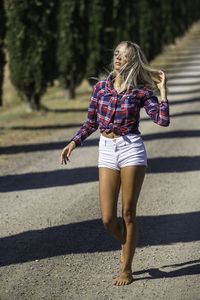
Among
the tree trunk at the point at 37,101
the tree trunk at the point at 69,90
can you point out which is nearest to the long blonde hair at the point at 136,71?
the tree trunk at the point at 37,101

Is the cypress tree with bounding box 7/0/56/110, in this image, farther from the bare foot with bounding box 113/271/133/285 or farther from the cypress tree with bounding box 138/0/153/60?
the cypress tree with bounding box 138/0/153/60

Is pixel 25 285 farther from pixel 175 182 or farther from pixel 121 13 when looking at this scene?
pixel 121 13

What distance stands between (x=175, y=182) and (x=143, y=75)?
14.0ft

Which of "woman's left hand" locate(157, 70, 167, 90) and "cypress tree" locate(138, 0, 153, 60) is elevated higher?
"woman's left hand" locate(157, 70, 167, 90)

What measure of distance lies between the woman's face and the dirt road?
6.32 ft

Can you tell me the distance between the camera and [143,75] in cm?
507

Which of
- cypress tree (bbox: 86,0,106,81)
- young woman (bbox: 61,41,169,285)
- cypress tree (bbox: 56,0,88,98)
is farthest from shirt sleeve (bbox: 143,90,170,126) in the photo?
cypress tree (bbox: 86,0,106,81)

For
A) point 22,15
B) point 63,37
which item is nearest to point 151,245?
point 22,15

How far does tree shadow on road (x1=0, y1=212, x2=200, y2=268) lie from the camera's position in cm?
612

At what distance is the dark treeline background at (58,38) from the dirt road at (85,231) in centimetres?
557

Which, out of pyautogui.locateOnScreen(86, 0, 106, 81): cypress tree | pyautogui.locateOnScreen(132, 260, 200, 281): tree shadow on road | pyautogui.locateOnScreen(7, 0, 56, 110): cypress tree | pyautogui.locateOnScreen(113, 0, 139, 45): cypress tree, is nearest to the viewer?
pyautogui.locateOnScreen(132, 260, 200, 281): tree shadow on road

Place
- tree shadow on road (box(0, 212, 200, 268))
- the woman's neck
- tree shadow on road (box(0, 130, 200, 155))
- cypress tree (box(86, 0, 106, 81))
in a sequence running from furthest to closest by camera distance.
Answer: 1. cypress tree (box(86, 0, 106, 81))
2. tree shadow on road (box(0, 130, 200, 155))
3. tree shadow on road (box(0, 212, 200, 268))
4. the woman's neck

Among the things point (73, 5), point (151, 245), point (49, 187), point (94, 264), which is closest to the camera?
point (94, 264)

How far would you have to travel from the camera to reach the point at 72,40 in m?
20.3
